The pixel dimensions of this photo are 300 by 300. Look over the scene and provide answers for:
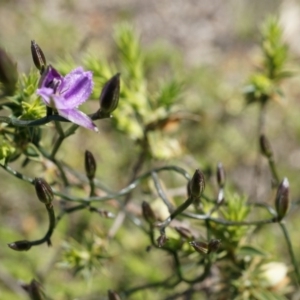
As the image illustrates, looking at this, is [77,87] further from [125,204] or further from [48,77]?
[125,204]

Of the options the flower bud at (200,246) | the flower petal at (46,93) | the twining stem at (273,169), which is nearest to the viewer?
the flower petal at (46,93)

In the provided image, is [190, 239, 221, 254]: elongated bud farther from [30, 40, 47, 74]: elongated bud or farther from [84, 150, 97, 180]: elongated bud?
[30, 40, 47, 74]: elongated bud

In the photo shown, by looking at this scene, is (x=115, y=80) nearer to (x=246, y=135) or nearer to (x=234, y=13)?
(x=246, y=135)

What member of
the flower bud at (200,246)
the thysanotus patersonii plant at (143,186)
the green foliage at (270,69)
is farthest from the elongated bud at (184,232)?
the green foliage at (270,69)

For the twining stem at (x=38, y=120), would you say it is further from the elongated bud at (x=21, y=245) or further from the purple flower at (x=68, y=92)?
the elongated bud at (x=21, y=245)

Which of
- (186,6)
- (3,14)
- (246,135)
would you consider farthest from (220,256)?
(186,6)

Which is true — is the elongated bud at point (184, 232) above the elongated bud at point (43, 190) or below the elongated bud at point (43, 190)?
below

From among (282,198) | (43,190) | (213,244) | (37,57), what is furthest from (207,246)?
(37,57)

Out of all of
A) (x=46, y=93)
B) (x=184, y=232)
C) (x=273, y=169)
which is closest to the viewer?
(x=46, y=93)

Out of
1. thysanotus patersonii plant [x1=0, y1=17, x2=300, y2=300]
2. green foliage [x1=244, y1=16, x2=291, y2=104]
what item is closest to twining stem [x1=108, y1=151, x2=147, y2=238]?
thysanotus patersonii plant [x1=0, y1=17, x2=300, y2=300]
